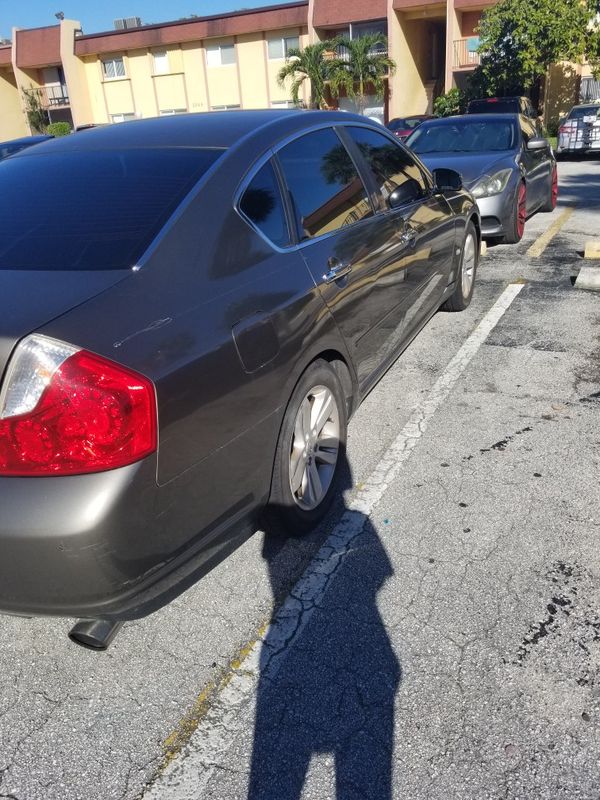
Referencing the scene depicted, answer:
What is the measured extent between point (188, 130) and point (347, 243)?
911 millimetres

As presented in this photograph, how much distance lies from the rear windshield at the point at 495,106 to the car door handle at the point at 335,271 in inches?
678

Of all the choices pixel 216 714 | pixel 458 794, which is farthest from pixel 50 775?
pixel 458 794

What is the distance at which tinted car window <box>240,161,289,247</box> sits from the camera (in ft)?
8.95

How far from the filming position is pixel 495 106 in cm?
1906

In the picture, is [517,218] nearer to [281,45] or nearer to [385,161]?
[385,161]

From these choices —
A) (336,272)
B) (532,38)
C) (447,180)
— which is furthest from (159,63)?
(336,272)

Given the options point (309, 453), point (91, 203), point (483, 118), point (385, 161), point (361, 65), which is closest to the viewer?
point (91, 203)

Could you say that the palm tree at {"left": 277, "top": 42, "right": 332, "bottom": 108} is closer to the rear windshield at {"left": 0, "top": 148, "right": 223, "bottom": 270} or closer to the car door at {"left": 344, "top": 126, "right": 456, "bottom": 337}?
the car door at {"left": 344, "top": 126, "right": 456, "bottom": 337}

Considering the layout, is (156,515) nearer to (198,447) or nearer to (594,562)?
(198,447)

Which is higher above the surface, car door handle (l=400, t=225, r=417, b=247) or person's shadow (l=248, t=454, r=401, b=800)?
car door handle (l=400, t=225, r=417, b=247)

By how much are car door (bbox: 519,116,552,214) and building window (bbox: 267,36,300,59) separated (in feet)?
92.0

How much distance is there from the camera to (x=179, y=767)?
2.06 m

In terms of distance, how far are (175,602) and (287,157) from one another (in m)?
2.02

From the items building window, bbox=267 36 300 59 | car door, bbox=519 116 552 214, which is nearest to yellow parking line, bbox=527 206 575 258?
car door, bbox=519 116 552 214
